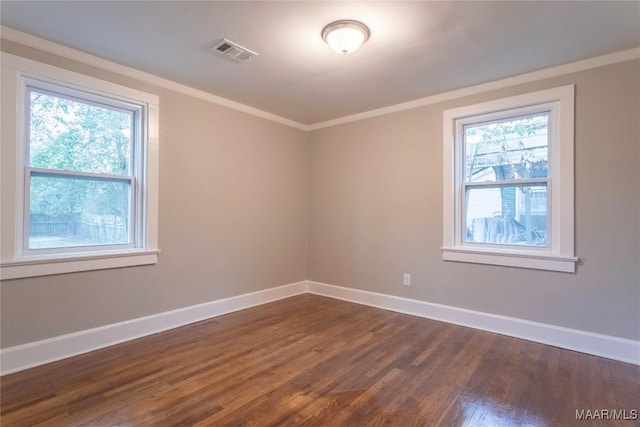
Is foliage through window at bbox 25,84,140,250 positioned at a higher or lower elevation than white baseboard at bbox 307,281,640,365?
higher

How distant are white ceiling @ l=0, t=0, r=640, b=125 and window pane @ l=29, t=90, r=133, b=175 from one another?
0.48 m

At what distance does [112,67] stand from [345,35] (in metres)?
2.10

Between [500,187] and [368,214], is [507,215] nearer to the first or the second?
[500,187]

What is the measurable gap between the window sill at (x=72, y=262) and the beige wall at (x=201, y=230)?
Answer: 0.06m

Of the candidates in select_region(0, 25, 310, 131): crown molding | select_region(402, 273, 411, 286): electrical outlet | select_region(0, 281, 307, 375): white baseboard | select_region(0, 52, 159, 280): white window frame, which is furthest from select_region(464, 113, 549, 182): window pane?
select_region(0, 52, 159, 280): white window frame

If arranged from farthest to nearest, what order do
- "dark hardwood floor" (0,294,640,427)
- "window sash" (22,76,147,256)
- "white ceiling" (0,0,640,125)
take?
"window sash" (22,76,147,256), "white ceiling" (0,0,640,125), "dark hardwood floor" (0,294,640,427)

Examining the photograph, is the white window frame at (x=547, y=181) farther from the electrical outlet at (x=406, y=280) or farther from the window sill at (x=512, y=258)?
the electrical outlet at (x=406, y=280)

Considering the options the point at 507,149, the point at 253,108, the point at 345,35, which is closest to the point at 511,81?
the point at 507,149

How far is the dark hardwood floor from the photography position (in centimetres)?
185

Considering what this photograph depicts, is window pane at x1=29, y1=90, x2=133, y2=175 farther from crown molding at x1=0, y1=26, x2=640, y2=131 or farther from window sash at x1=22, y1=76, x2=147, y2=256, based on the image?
crown molding at x1=0, y1=26, x2=640, y2=131

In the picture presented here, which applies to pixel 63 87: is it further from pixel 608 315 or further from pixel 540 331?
pixel 608 315

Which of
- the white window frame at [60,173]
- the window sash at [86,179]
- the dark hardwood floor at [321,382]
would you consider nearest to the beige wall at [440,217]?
the dark hardwood floor at [321,382]

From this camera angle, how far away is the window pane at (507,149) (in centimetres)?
305

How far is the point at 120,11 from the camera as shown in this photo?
6.91ft
